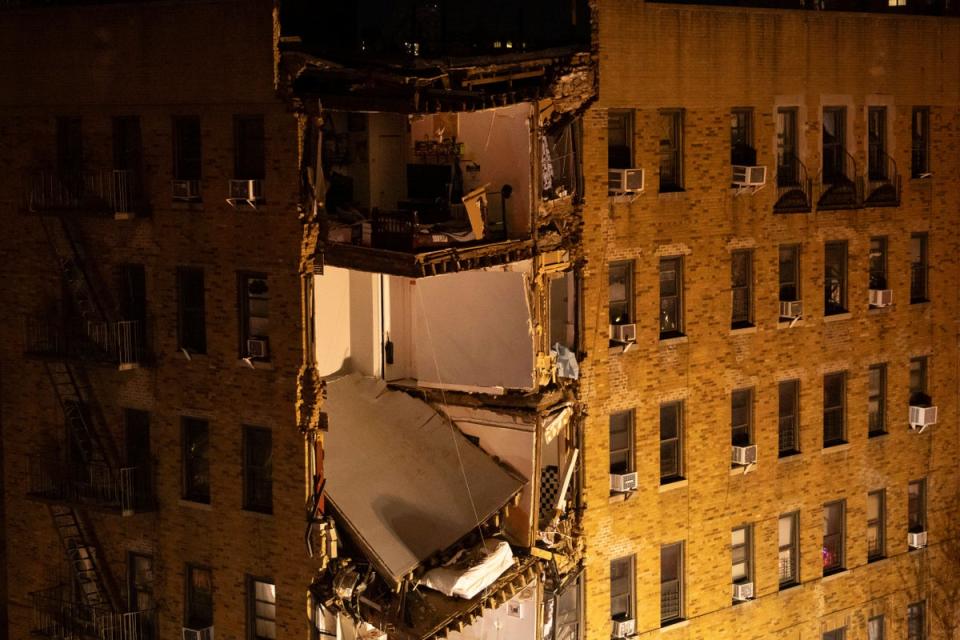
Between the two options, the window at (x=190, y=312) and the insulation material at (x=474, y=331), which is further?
the window at (x=190, y=312)

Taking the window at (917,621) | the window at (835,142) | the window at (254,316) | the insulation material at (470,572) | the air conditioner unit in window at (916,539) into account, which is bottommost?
the window at (917,621)

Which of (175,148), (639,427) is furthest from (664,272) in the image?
(175,148)

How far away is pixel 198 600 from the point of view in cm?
4044

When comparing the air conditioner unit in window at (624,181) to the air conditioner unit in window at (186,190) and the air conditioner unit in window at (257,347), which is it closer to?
the air conditioner unit in window at (257,347)

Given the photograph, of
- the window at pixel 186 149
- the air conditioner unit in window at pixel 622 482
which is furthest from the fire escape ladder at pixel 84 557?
the air conditioner unit in window at pixel 622 482

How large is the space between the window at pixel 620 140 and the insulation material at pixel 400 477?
19.6 feet

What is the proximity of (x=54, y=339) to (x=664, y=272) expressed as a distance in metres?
12.0

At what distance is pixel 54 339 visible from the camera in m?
40.8

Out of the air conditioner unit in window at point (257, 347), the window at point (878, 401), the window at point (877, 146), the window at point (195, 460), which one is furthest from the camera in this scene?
the window at point (878, 401)

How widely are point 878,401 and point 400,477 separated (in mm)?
12363

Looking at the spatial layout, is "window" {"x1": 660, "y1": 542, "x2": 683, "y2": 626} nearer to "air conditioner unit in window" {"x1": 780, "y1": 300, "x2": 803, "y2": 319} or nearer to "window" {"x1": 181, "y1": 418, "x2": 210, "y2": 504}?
"air conditioner unit in window" {"x1": 780, "y1": 300, "x2": 803, "y2": 319}

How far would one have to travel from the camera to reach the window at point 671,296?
4128 centimetres

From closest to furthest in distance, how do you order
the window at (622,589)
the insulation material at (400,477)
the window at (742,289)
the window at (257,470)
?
the insulation material at (400,477) < the window at (257,470) < the window at (622,589) < the window at (742,289)

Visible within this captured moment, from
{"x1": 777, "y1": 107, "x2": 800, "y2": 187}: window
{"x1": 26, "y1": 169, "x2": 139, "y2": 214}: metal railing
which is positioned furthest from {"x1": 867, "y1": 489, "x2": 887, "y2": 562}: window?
{"x1": 26, "y1": 169, "x2": 139, "y2": 214}: metal railing
